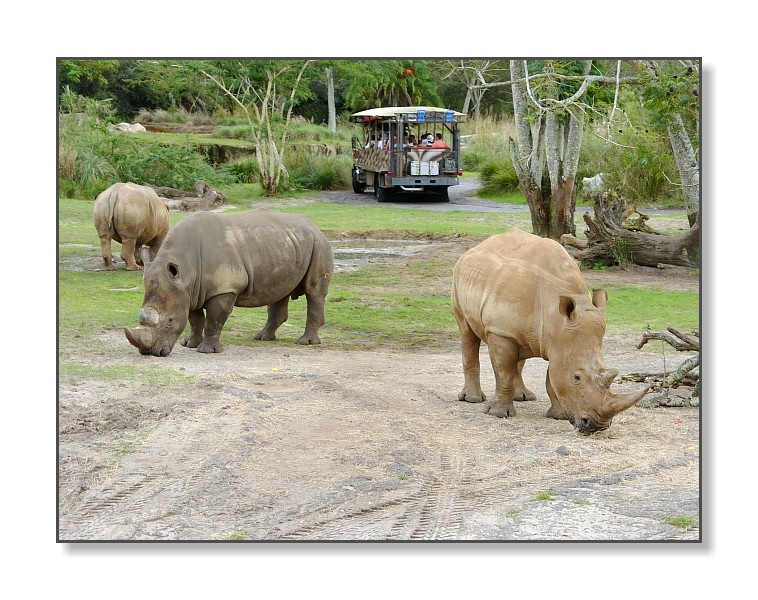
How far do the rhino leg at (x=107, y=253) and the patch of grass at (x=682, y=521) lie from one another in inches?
199

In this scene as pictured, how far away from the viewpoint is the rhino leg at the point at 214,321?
10523mm

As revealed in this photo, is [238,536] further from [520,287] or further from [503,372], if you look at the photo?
[520,287]

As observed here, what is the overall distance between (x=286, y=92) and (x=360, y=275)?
8.91 feet

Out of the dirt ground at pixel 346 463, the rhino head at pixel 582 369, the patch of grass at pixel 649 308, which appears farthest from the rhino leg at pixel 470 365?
the patch of grass at pixel 649 308

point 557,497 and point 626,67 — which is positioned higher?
point 626,67

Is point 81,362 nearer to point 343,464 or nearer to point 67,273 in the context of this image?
point 67,273

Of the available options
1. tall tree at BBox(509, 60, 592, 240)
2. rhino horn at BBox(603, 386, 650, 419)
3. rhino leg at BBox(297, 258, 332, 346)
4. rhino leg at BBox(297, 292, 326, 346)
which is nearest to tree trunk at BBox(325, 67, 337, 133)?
rhino leg at BBox(297, 258, 332, 346)

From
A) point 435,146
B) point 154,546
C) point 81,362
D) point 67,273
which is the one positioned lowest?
point 154,546

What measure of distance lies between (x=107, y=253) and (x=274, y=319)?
1.95 m

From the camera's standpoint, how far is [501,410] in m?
8.46

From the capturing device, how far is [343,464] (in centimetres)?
730

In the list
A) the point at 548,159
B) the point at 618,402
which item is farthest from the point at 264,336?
the point at 618,402

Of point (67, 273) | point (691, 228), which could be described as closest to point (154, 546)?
point (67, 273)

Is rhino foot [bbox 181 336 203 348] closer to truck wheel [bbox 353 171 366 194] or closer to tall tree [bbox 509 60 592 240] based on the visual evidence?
truck wheel [bbox 353 171 366 194]
